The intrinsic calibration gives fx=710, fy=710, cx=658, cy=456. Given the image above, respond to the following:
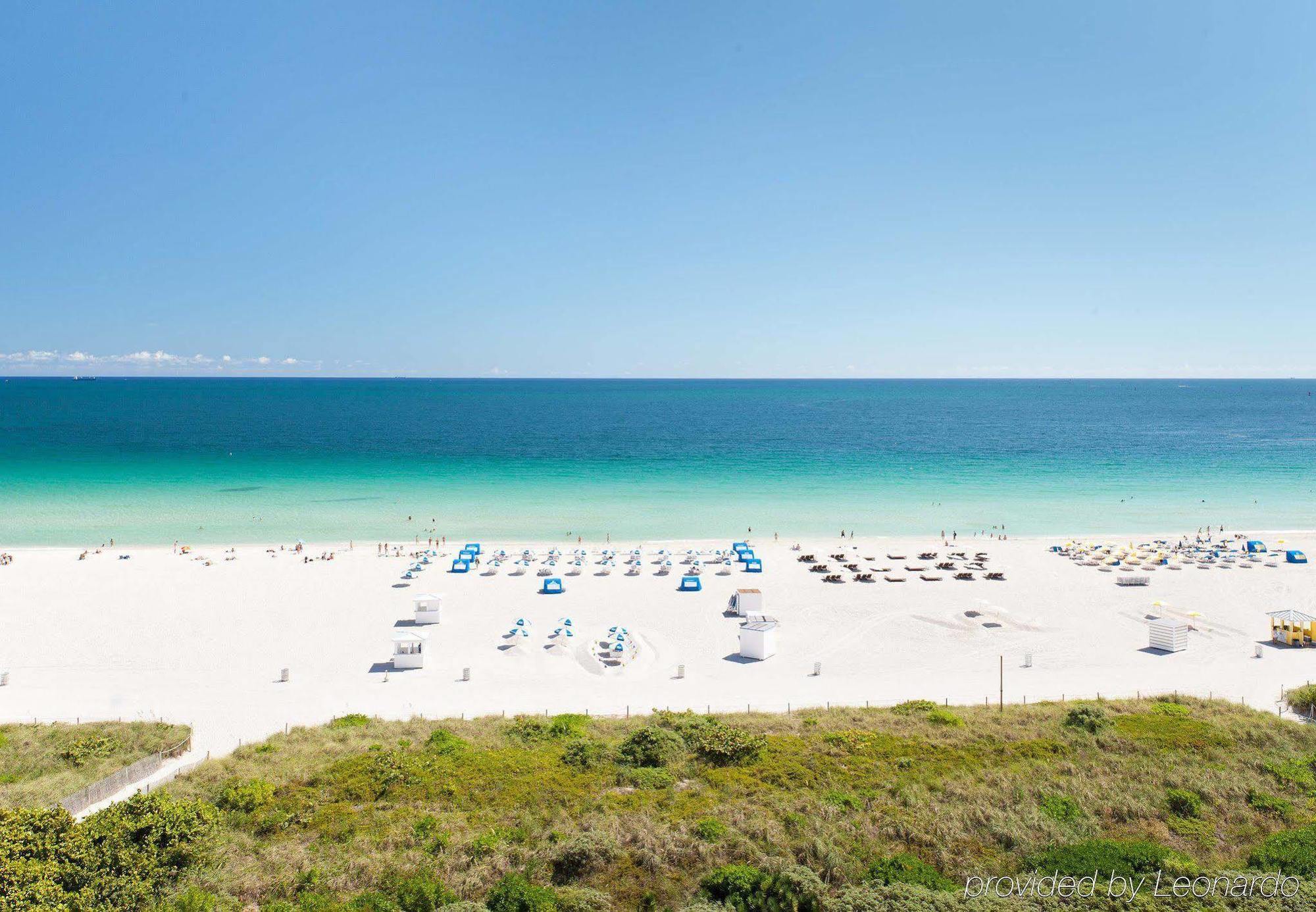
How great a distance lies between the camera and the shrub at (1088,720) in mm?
19438

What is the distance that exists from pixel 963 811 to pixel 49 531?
64889 mm

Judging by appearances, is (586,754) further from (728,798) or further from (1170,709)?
(1170,709)

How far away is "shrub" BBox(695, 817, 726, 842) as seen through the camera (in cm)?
1379

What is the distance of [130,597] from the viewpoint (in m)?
36.8

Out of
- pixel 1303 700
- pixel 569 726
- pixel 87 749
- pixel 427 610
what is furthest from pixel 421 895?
pixel 1303 700

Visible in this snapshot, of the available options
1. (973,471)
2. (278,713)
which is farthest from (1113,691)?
(973,471)

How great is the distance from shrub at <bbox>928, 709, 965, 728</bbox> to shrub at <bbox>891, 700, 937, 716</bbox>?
569mm

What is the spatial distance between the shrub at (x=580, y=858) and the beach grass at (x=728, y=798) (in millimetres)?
31

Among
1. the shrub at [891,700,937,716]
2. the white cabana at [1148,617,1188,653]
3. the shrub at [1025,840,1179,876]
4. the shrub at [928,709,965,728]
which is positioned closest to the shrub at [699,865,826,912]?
the shrub at [1025,840,1179,876]

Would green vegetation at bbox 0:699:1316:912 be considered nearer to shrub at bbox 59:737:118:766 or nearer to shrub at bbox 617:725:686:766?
shrub at bbox 617:725:686:766

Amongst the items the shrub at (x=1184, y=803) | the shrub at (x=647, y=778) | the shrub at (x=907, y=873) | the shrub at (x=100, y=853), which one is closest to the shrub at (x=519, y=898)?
the shrub at (x=647, y=778)

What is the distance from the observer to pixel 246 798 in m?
15.8

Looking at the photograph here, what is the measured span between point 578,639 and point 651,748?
13.3 metres

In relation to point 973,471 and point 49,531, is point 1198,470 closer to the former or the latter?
point 973,471
